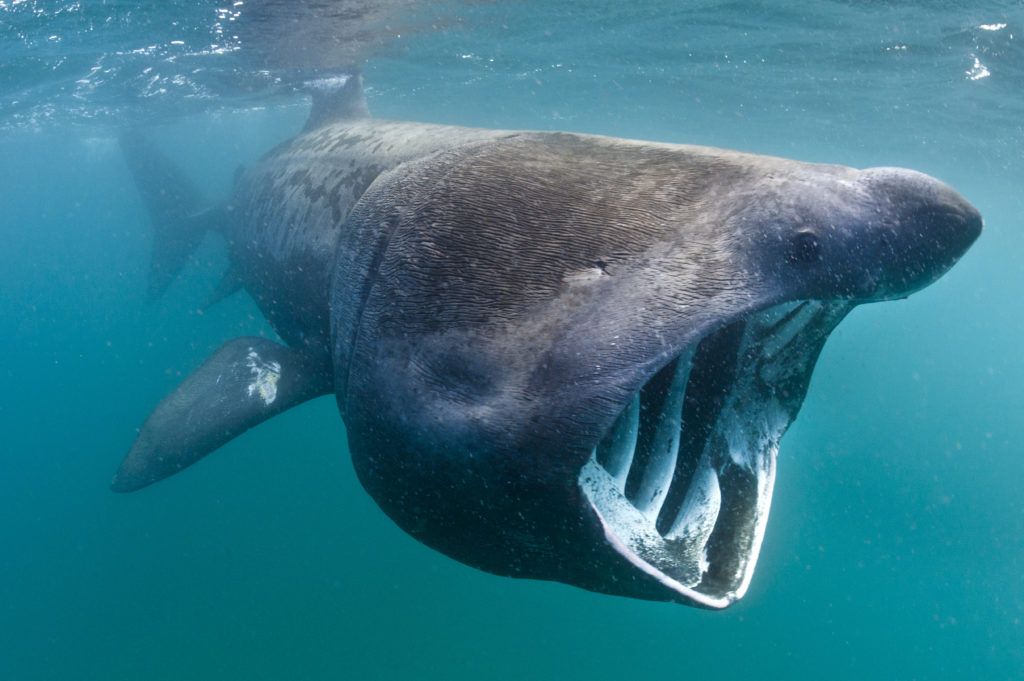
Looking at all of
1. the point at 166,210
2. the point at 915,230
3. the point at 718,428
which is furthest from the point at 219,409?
the point at 166,210

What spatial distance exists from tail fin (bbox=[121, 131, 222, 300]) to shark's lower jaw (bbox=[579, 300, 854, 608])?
11299mm

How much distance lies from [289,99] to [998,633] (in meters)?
32.8

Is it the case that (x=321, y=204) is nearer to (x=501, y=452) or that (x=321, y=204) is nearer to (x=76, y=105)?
(x=501, y=452)

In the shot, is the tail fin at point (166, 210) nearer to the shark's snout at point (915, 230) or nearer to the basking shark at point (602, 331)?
the basking shark at point (602, 331)

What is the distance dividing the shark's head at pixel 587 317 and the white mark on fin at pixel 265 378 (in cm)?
250

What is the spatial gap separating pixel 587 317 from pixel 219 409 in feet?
13.3

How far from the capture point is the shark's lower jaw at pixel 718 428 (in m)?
2.38

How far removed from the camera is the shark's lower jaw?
238cm

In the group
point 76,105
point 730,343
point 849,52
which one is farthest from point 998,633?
point 76,105

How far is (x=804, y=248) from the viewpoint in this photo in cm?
184

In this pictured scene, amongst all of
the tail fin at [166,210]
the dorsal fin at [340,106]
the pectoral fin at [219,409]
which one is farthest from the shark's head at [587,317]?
the tail fin at [166,210]

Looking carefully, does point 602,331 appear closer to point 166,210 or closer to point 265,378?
point 265,378

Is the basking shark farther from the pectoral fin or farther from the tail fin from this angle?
the tail fin

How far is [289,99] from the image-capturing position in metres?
22.7
